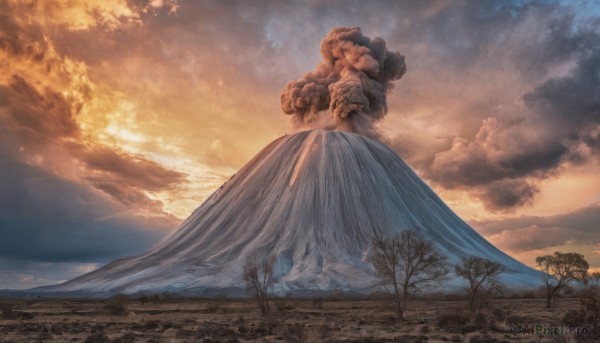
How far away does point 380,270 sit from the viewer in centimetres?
4947

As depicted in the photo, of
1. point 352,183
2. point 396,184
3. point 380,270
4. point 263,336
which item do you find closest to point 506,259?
point 396,184

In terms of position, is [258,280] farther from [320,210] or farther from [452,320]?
[320,210]

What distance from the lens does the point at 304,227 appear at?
121438 mm

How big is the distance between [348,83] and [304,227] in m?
36.6

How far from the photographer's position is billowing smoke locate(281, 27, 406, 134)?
5394 inches

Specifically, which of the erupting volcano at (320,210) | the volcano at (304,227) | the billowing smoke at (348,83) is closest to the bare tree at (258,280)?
the volcano at (304,227)

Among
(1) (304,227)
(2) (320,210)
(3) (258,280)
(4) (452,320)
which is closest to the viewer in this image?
(4) (452,320)

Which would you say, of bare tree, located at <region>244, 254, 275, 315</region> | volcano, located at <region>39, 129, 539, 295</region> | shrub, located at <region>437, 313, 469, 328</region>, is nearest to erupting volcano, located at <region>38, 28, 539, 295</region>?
volcano, located at <region>39, 129, 539, 295</region>

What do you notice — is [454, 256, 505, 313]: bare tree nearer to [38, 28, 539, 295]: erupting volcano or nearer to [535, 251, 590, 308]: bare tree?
[535, 251, 590, 308]: bare tree

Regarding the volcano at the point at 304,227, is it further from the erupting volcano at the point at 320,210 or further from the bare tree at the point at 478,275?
the bare tree at the point at 478,275

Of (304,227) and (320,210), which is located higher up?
(320,210)

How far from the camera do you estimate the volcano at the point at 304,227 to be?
104 meters

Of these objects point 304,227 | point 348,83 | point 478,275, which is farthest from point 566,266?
point 348,83

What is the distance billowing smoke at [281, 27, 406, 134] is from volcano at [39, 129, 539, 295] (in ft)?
22.5
